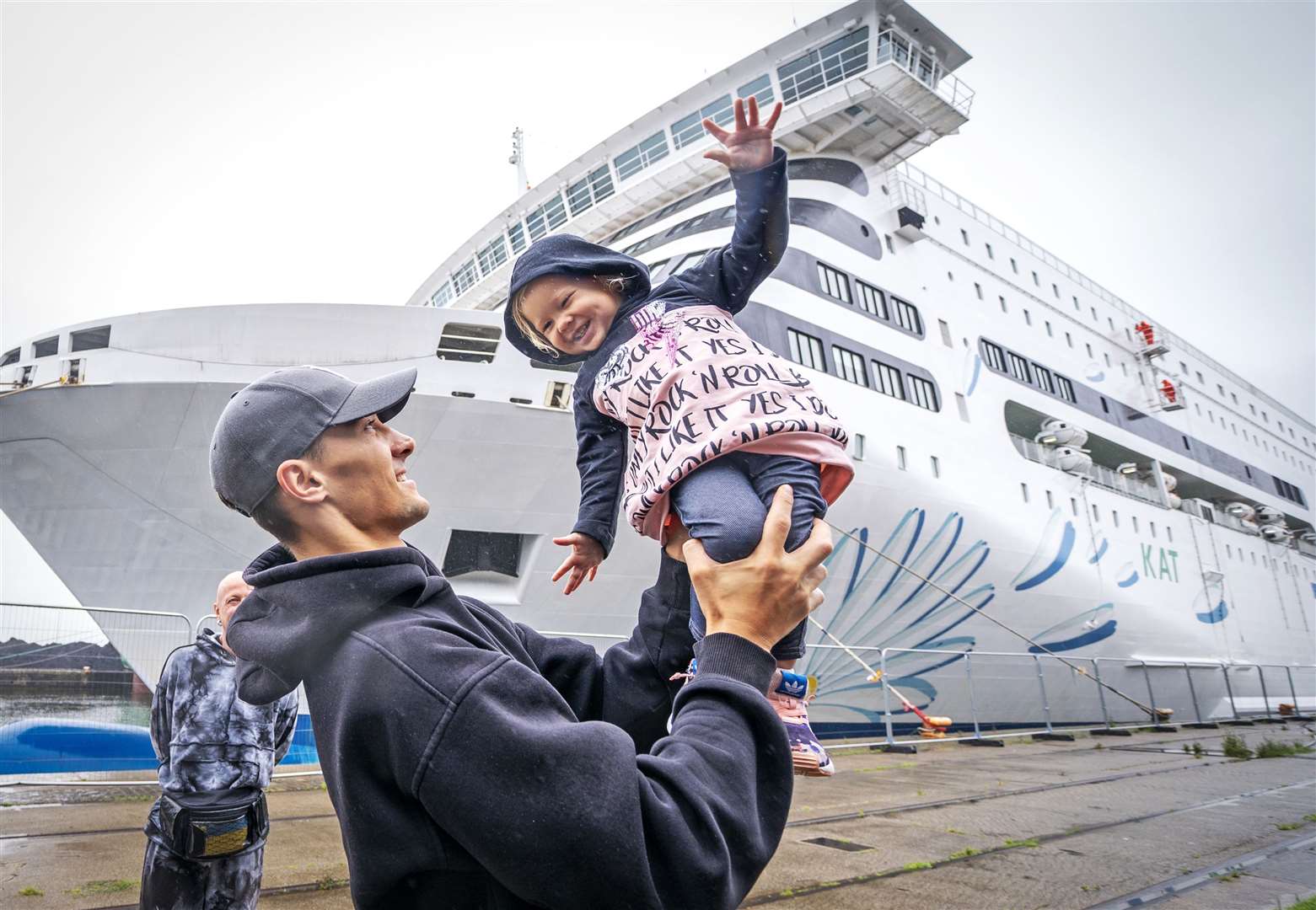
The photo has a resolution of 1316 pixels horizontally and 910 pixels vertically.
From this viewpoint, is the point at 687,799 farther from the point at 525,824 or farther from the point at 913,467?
the point at 913,467

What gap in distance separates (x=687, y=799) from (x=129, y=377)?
27.0ft

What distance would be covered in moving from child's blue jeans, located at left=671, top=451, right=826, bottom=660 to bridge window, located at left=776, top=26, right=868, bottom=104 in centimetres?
1343

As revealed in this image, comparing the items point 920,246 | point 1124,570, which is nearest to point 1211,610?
point 1124,570

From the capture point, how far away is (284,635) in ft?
3.09

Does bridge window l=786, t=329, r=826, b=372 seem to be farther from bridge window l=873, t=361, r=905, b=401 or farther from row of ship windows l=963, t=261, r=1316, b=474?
row of ship windows l=963, t=261, r=1316, b=474

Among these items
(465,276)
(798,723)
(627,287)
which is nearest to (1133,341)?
(465,276)

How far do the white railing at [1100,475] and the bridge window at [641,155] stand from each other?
26.8ft

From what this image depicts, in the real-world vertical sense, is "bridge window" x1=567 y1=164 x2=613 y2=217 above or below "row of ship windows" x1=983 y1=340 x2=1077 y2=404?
above

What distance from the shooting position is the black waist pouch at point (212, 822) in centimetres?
194

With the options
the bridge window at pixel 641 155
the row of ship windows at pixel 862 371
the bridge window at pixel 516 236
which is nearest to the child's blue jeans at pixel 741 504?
the row of ship windows at pixel 862 371

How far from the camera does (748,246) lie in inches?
61.2

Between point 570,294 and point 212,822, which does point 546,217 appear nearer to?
point 212,822

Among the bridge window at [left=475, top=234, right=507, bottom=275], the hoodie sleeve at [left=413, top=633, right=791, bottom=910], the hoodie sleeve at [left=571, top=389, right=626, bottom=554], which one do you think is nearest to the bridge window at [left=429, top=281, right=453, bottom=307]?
the bridge window at [left=475, top=234, right=507, bottom=275]

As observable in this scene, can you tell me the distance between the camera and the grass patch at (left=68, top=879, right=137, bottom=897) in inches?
98.0
